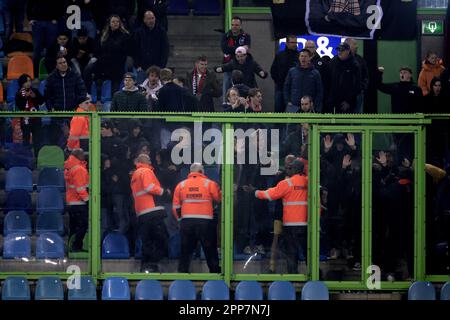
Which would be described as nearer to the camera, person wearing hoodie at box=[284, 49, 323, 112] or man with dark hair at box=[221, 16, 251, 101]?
person wearing hoodie at box=[284, 49, 323, 112]

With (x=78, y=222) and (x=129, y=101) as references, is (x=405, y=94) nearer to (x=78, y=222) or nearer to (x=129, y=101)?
(x=129, y=101)

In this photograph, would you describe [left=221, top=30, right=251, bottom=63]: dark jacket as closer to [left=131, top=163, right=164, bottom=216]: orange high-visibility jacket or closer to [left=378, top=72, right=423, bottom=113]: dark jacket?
[left=378, top=72, right=423, bottom=113]: dark jacket

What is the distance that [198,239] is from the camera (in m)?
17.6

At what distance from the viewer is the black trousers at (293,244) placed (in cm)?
1761

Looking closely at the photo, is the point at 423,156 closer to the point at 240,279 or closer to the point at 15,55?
the point at 240,279

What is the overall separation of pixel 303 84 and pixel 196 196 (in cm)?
281

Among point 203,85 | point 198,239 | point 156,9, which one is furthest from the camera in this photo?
point 156,9

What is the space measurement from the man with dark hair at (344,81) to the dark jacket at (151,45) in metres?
2.32

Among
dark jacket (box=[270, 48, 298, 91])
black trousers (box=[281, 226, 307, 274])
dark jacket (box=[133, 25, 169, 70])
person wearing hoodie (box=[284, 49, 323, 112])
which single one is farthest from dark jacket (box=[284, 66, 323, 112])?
black trousers (box=[281, 226, 307, 274])

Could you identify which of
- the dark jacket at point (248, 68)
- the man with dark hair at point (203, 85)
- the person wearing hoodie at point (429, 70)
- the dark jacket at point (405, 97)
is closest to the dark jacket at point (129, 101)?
the man with dark hair at point (203, 85)

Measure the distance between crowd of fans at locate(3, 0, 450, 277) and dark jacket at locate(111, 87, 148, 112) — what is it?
18 millimetres

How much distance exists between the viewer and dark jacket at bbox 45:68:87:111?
19875mm

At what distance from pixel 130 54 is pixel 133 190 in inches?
147

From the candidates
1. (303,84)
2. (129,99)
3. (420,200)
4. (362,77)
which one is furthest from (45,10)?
(420,200)
